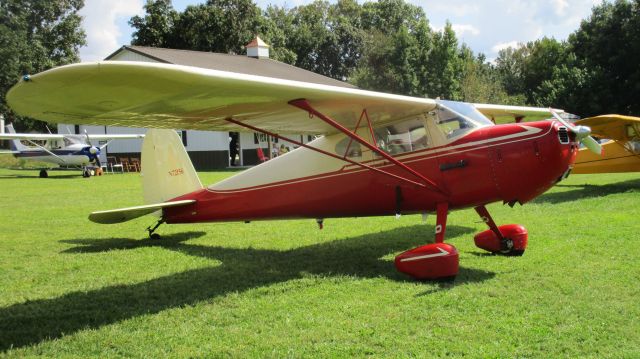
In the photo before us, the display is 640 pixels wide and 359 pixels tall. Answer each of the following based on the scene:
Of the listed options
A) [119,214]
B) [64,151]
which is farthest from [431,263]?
[64,151]

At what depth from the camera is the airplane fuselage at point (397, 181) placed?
19.4ft

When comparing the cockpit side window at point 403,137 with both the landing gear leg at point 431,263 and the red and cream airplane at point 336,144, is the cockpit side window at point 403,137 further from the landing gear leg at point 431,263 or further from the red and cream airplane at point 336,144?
the landing gear leg at point 431,263

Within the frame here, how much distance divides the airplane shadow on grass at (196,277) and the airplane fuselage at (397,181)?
609 mm

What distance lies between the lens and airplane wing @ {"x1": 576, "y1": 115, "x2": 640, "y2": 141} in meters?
13.1

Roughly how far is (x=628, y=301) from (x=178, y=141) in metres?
6.80

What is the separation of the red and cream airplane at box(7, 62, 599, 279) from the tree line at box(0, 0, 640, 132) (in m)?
31.0

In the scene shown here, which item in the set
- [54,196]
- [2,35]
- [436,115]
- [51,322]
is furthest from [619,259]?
[2,35]

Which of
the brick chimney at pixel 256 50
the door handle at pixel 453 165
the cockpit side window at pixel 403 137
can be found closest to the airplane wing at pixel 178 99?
the cockpit side window at pixel 403 137

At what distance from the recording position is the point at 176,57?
3194 centimetres

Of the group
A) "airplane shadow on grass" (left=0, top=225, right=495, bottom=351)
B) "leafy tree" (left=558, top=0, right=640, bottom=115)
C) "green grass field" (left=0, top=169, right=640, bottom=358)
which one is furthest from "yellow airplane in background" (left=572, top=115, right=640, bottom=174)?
"leafy tree" (left=558, top=0, right=640, bottom=115)

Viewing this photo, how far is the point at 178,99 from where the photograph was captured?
4.96 meters

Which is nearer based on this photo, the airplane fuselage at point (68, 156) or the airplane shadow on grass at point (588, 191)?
the airplane shadow on grass at point (588, 191)

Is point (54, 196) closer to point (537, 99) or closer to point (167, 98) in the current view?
point (167, 98)

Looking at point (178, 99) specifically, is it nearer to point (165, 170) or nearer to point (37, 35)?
point (165, 170)
